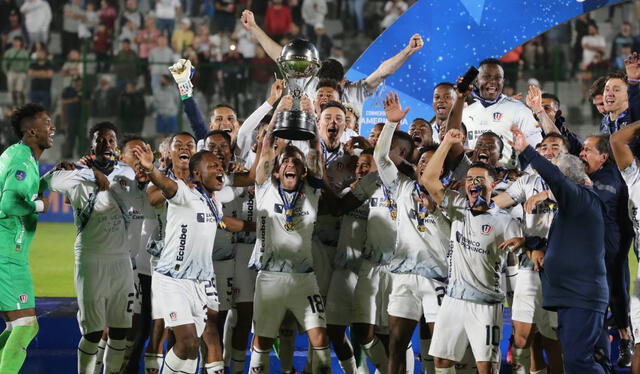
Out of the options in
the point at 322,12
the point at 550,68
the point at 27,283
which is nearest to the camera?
the point at 27,283

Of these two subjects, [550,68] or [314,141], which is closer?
[314,141]

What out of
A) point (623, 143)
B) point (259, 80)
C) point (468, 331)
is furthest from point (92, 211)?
point (259, 80)

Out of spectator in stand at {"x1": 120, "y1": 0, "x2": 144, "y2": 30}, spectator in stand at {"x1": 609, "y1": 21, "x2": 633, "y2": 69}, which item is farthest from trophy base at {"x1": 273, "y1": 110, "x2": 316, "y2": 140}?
spectator in stand at {"x1": 120, "y1": 0, "x2": 144, "y2": 30}

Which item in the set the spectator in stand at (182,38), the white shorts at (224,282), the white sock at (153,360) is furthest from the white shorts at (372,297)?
the spectator in stand at (182,38)

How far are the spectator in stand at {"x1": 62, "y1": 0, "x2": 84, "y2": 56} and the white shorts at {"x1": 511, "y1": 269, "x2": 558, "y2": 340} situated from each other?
12931mm

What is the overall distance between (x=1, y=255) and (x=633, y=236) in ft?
15.7

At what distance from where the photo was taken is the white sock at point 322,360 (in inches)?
276

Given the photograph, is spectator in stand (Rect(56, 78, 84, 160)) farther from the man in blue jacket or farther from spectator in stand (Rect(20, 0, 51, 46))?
the man in blue jacket

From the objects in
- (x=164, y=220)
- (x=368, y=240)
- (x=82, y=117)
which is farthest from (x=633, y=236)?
(x=82, y=117)

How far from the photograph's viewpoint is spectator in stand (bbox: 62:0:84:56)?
18391 millimetres

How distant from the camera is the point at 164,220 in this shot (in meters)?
7.88

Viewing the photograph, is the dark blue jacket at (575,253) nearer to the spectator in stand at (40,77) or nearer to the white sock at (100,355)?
the white sock at (100,355)

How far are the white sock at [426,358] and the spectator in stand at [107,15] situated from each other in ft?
40.5

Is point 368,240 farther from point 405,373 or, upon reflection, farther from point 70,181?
point 70,181
